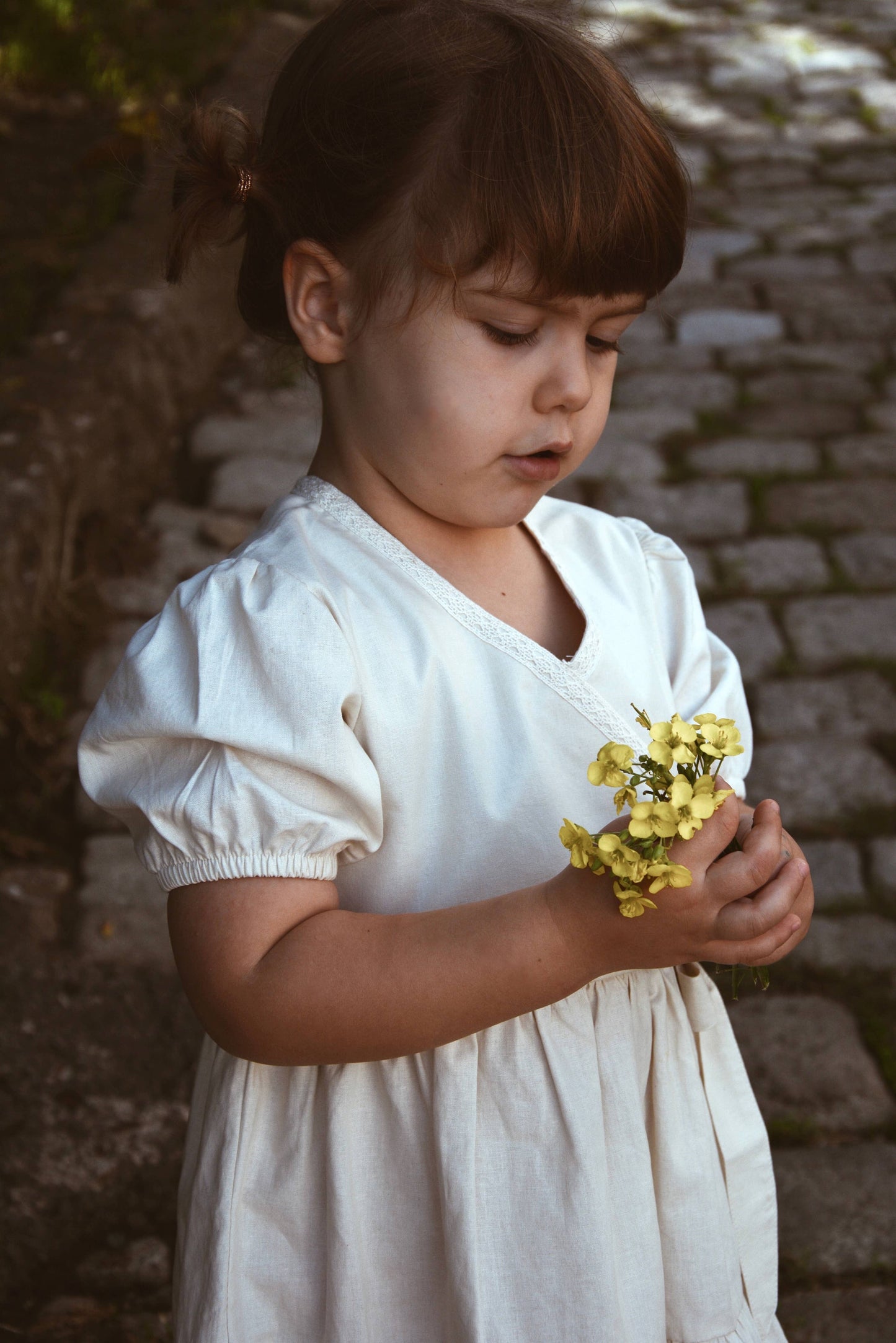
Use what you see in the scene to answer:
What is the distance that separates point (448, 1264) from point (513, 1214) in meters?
0.08

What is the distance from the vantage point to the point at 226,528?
351 centimetres

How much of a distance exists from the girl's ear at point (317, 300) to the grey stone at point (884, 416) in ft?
9.85

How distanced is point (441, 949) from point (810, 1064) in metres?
1.22

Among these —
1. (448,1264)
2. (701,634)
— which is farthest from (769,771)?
(448,1264)

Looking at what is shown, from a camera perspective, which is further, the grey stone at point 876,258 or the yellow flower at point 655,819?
the grey stone at point 876,258

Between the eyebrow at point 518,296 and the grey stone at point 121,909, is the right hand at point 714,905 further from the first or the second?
the grey stone at point 121,909

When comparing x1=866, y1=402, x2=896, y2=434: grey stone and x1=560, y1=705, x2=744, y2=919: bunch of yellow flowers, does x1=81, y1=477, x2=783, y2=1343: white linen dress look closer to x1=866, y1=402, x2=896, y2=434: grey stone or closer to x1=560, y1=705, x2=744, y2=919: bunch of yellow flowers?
x1=560, y1=705, x2=744, y2=919: bunch of yellow flowers

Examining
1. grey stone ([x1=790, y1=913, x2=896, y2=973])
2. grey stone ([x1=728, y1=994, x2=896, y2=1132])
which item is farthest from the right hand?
grey stone ([x1=790, y1=913, x2=896, y2=973])

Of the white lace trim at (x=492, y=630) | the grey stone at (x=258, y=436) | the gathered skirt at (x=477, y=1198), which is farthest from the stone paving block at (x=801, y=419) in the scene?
the gathered skirt at (x=477, y=1198)

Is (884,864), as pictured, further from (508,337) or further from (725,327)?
(725,327)

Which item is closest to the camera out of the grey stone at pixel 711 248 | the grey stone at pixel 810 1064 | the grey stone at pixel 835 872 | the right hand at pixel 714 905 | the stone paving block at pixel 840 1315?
the right hand at pixel 714 905

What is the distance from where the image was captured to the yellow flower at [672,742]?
3.52ft

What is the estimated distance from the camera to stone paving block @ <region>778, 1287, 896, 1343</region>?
5.79ft

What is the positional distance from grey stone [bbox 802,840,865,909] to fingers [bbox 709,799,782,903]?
1326 mm
